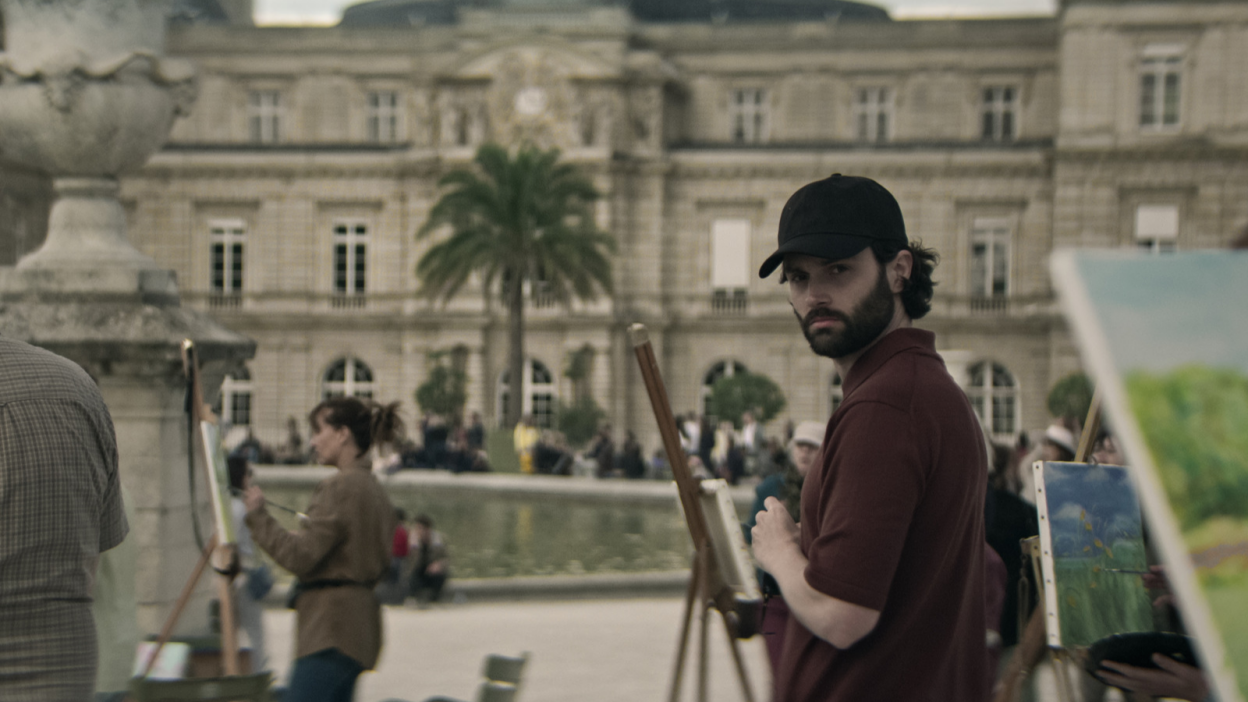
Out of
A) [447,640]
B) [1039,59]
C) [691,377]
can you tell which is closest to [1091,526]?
[447,640]

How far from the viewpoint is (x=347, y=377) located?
39000mm

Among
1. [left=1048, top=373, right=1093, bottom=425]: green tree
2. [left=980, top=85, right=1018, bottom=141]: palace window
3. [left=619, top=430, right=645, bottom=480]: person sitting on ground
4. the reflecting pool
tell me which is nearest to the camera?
the reflecting pool

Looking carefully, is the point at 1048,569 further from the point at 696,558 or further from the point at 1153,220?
the point at 1153,220

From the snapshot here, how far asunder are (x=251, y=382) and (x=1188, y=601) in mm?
39147

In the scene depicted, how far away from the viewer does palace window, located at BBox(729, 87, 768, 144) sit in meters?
40.5

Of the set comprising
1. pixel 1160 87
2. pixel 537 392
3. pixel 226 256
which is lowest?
pixel 537 392

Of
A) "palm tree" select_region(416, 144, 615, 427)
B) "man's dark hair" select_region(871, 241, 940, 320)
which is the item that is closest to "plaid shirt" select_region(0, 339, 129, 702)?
"man's dark hair" select_region(871, 241, 940, 320)

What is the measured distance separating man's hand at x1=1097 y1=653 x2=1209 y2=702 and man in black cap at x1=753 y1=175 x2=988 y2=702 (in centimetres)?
25

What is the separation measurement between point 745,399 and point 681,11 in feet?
51.5

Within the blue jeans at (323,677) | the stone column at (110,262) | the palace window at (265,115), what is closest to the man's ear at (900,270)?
the blue jeans at (323,677)

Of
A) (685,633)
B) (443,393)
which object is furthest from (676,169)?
(685,633)

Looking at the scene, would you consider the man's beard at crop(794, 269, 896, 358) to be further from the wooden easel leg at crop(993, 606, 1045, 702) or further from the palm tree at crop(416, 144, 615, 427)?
the palm tree at crop(416, 144, 615, 427)

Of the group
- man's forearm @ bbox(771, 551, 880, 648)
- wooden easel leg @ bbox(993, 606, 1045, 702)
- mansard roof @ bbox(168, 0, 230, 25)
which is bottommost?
wooden easel leg @ bbox(993, 606, 1045, 702)

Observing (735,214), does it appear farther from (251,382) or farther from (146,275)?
(146,275)
